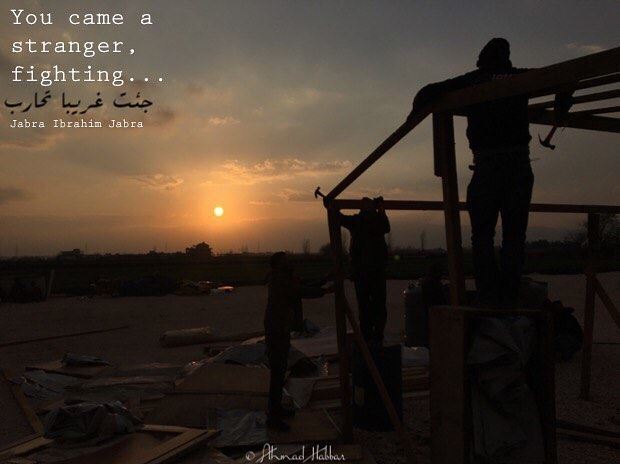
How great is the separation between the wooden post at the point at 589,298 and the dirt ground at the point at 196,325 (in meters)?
0.33

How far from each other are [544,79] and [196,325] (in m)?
12.9

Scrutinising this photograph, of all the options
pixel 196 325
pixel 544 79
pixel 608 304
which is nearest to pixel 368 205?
pixel 544 79

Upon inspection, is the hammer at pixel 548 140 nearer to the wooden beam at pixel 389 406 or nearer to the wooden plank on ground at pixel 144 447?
the wooden beam at pixel 389 406

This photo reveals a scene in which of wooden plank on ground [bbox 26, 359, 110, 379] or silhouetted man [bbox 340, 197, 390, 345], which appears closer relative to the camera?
silhouetted man [bbox 340, 197, 390, 345]

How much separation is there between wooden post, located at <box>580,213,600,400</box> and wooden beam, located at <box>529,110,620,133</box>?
Answer: 8.08 ft

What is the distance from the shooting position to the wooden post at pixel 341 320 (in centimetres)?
493

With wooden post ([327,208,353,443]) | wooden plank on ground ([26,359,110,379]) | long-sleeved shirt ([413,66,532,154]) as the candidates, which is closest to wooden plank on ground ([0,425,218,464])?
wooden post ([327,208,353,443])

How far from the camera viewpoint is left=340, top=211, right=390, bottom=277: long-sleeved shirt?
6.62 meters

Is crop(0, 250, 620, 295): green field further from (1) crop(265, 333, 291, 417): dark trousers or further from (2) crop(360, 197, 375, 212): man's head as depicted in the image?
(1) crop(265, 333, 291, 417): dark trousers

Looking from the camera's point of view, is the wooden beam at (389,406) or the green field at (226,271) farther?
the green field at (226,271)

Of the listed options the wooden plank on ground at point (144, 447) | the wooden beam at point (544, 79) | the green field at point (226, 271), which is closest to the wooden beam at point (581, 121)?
the wooden beam at point (544, 79)

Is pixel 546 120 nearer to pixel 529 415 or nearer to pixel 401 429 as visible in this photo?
pixel 529 415


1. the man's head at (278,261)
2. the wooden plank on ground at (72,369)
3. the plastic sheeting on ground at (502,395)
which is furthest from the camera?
the wooden plank on ground at (72,369)

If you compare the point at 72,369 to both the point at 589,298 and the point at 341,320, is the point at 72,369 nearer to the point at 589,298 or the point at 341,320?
the point at 341,320
